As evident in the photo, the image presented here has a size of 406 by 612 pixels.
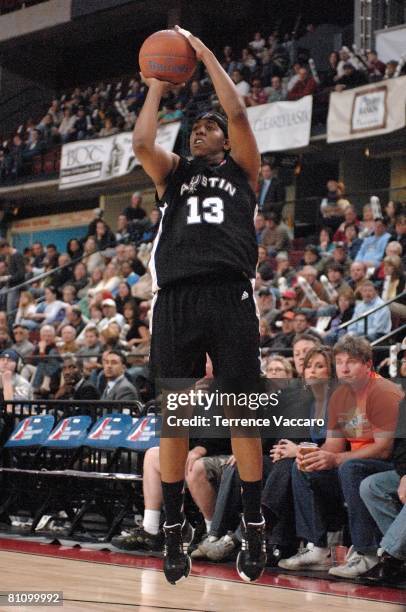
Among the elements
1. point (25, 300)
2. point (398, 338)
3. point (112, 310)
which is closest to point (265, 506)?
point (398, 338)

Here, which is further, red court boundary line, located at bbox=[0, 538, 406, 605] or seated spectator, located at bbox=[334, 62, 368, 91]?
seated spectator, located at bbox=[334, 62, 368, 91]

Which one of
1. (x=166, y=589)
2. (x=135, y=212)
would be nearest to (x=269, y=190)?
(x=135, y=212)

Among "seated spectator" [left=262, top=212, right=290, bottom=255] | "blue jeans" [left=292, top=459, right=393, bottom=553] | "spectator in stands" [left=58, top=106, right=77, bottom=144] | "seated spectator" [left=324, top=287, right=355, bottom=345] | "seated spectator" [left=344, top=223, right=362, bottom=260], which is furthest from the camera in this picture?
"spectator in stands" [left=58, top=106, right=77, bottom=144]

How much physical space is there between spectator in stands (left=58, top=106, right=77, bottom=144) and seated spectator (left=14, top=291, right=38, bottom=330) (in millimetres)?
6019

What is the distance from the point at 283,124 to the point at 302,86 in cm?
88

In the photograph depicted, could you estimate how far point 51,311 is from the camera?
16.3 m

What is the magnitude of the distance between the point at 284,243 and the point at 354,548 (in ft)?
28.4

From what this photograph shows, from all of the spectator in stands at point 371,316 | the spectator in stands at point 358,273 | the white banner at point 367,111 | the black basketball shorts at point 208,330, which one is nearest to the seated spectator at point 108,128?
the white banner at point 367,111

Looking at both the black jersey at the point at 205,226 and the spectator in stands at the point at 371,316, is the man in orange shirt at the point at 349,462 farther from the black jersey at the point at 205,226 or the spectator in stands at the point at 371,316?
the spectator in stands at the point at 371,316

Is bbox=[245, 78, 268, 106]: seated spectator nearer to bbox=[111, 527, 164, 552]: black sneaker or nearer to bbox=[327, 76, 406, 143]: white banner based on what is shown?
bbox=[327, 76, 406, 143]: white banner

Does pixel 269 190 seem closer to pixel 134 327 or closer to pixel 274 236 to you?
pixel 274 236

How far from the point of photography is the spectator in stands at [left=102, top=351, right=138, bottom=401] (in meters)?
9.41

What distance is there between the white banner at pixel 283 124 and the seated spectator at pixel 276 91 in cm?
47

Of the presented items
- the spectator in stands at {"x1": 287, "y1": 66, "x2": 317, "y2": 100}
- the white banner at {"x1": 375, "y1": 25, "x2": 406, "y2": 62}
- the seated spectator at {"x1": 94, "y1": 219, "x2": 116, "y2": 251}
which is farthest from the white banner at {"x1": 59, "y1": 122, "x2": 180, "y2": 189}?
the white banner at {"x1": 375, "y1": 25, "x2": 406, "y2": 62}
